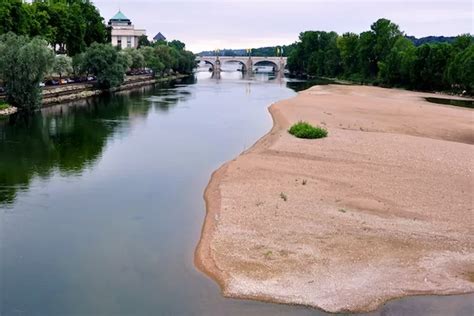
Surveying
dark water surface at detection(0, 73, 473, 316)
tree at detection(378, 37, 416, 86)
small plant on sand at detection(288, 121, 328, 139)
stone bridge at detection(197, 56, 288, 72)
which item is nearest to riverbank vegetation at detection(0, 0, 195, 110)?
dark water surface at detection(0, 73, 473, 316)

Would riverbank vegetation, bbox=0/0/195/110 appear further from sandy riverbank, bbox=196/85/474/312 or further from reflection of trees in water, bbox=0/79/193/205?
sandy riverbank, bbox=196/85/474/312

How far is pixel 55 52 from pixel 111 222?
2677 inches

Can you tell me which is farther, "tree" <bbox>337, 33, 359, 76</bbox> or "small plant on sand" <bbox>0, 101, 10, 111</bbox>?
"tree" <bbox>337, 33, 359, 76</bbox>

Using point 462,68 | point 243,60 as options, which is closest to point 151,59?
point 462,68

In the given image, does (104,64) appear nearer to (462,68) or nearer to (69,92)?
(69,92)

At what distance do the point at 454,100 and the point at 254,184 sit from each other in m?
59.4

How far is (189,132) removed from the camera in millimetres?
45469

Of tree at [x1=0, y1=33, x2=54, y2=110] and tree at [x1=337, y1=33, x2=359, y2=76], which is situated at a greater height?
tree at [x1=337, y1=33, x2=359, y2=76]

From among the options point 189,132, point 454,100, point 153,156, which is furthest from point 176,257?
point 454,100

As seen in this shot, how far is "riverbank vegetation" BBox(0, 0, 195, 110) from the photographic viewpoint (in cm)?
5153

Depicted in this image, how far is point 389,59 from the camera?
3910 inches

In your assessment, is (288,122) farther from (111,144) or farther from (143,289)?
(143,289)

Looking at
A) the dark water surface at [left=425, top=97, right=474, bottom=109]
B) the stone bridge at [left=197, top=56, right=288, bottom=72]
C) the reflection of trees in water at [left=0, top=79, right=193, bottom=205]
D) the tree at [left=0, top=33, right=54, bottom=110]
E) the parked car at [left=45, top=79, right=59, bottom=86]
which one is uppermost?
the stone bridge at [left=197, top=56, right=288, bottom=72]

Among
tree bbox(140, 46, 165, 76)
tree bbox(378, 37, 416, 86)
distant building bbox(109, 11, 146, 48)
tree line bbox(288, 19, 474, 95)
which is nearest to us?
tree line bbox(288, 19, 474, 95)
